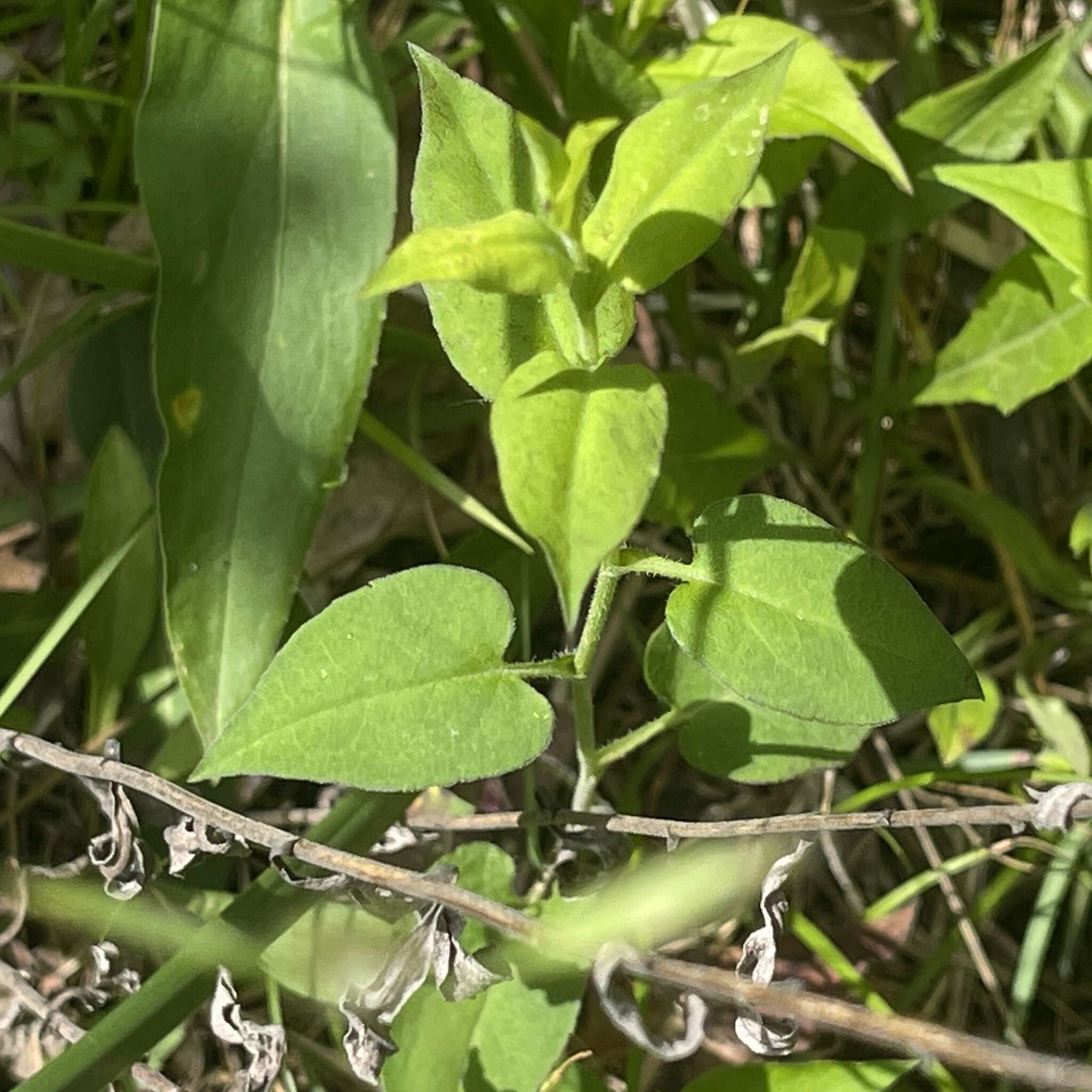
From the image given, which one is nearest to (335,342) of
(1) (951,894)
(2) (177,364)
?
(2) (177,364)

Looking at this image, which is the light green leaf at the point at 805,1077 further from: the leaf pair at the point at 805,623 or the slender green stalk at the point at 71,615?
the slender green stalk at the point at 71,615

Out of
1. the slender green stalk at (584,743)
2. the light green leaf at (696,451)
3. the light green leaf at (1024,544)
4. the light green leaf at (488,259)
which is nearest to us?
the light green leaf at (488,259)

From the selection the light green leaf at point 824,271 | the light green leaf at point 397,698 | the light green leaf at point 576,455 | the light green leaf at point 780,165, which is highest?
the light green leaf at point 780,165

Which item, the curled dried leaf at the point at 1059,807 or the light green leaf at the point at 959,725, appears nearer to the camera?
the curled dried leaf at the point at 1059,807

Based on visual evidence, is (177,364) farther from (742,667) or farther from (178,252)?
(742,667)

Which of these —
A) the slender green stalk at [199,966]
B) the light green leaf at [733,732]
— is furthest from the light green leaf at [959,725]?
the slender green stalk at [199,966]

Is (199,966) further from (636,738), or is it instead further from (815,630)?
(815,630)

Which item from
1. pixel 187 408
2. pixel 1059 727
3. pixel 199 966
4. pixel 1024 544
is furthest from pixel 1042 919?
pixel 187 408
